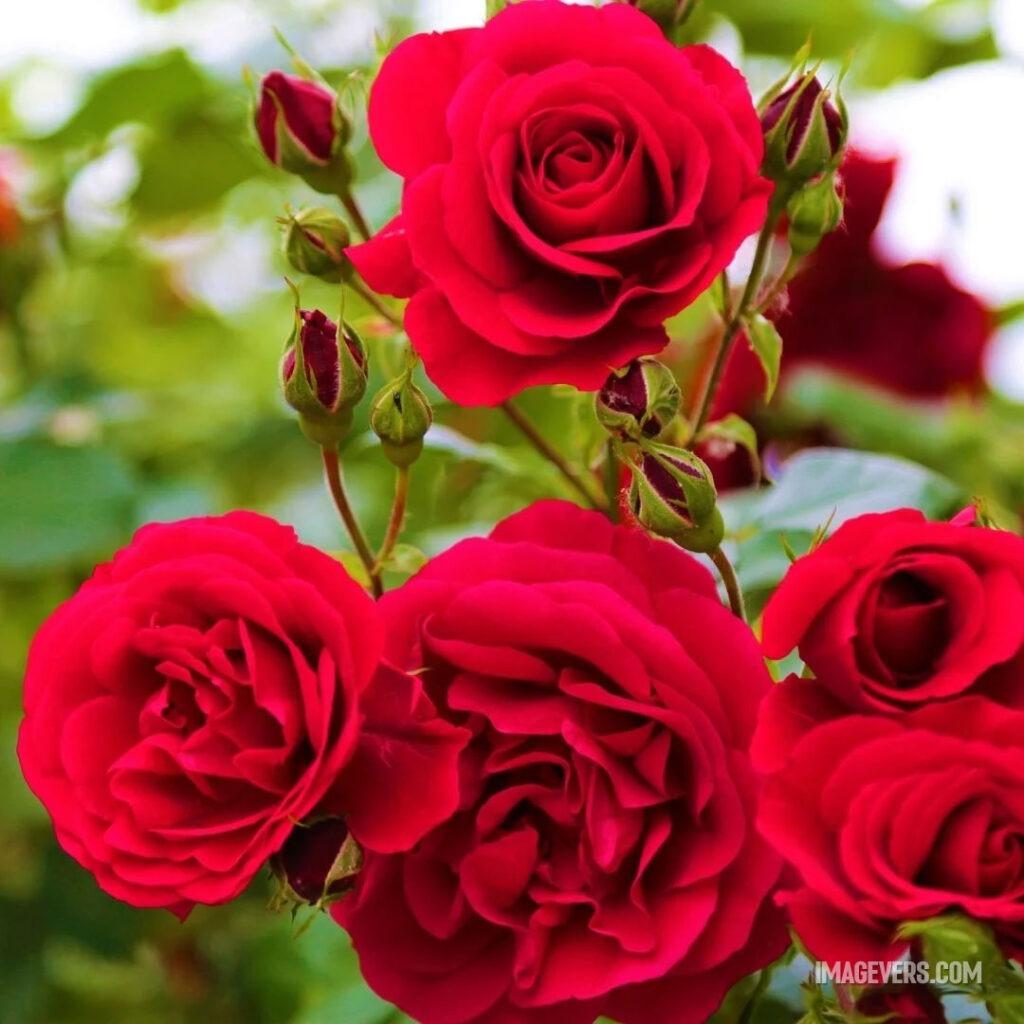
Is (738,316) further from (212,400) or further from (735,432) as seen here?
(212,400)

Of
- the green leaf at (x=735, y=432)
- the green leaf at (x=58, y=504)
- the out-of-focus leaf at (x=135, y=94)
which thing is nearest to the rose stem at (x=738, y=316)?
the green leaf at (x=735, y=432)

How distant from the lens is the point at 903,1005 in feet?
1.15

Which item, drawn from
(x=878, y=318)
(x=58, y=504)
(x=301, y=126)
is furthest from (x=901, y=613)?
(x=878, y=318)

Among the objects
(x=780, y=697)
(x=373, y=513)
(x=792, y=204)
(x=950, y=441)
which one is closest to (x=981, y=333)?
(x=950, y=441)

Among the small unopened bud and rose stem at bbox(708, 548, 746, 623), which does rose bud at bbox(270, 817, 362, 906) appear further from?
the small unopened bud

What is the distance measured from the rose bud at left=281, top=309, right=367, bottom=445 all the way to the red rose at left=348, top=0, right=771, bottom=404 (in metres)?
0.03

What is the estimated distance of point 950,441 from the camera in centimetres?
85

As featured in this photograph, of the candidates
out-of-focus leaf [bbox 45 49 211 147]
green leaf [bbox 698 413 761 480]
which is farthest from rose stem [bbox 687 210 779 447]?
out-of-focus leaf [bbox 45 49 211 147]

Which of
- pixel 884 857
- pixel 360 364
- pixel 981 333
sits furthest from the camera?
pixel 981 333

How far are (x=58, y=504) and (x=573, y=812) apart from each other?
1.68 feet

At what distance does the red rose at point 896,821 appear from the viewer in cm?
33

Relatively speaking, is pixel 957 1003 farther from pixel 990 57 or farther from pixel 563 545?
pixel 990 57

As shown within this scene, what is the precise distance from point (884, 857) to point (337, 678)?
140 millimetres

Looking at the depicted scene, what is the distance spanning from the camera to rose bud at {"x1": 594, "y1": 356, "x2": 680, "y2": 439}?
0.40 m
